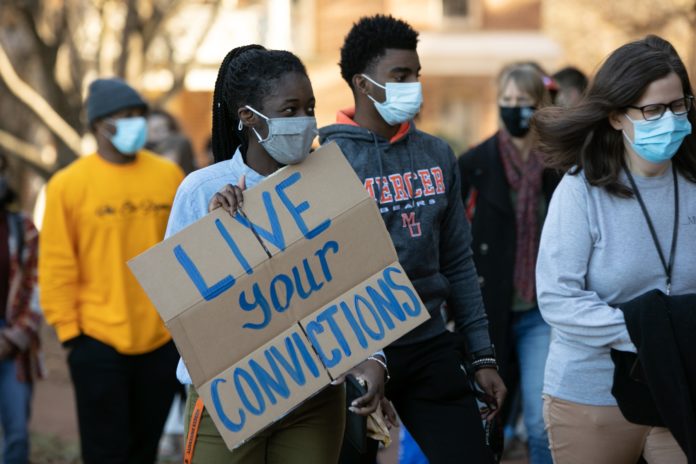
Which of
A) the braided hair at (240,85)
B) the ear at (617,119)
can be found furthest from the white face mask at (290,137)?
the ear at (617,119)

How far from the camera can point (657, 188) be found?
170 inches

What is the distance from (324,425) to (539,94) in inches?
131

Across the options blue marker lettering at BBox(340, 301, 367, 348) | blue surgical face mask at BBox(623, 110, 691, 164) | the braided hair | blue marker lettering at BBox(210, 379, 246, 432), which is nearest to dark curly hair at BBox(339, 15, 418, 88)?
the braided hair

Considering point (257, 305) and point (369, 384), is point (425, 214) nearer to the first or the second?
point (369, 384)

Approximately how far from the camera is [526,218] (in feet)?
20.6

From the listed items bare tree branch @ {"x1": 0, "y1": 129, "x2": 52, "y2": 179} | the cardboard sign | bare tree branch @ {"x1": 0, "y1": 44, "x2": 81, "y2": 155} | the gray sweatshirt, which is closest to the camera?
the cardboard sign

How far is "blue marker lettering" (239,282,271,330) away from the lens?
3701mm

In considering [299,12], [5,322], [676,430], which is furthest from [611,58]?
[299,12]

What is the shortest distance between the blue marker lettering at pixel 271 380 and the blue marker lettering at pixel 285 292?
145mm

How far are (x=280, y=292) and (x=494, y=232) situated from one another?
2.73m

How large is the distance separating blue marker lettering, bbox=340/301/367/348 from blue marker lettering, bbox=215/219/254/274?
335mm

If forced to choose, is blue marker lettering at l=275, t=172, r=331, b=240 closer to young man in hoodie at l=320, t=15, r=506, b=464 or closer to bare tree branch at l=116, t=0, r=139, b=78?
young man in hoodie at l=320, t=15, r=506, b=464

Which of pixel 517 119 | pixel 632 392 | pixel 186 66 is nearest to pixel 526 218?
Answer: pixel 517 119

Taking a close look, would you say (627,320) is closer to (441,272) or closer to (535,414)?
(441,272)
